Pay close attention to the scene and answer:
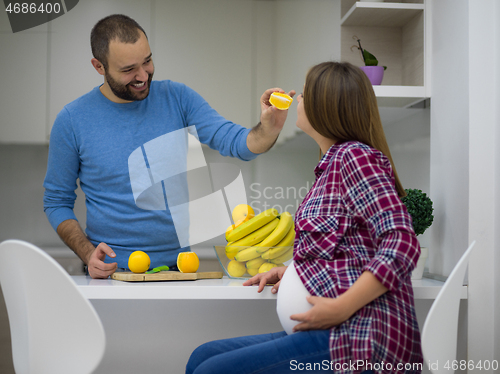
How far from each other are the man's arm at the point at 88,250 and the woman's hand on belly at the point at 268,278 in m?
0.39

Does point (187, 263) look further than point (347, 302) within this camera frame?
Yes

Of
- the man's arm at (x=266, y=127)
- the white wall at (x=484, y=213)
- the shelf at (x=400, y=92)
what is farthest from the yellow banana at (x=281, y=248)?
the shelf at (x=400, y=92)

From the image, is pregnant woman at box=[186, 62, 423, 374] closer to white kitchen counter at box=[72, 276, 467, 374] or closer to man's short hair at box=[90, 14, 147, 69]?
white kitchen counter at box=[72, 276, 467, 374]

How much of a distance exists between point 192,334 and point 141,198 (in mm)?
485

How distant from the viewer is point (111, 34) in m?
1.55

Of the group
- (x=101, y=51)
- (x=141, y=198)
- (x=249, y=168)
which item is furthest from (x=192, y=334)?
(x=101, y=51)

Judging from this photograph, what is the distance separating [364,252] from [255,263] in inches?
17.1

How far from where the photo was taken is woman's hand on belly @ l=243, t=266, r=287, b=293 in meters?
1.16

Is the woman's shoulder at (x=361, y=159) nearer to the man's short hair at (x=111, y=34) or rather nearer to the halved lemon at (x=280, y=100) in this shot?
the halved lemon at (x=280, y=100)

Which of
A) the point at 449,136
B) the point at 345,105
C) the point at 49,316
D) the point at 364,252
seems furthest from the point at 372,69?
the point at 49,316

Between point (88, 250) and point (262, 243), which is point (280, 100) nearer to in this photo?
point (262, 243)

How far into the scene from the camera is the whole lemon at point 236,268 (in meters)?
1.30

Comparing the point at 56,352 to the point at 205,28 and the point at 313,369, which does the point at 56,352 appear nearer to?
the point at 313,369

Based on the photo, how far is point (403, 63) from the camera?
1.89 m
